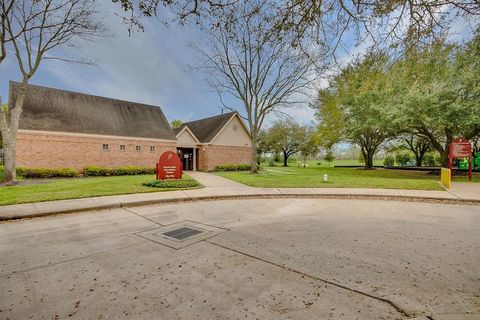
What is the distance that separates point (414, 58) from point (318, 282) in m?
4.78

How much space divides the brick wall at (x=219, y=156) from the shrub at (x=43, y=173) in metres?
12.5

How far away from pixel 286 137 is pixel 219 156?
1993cm

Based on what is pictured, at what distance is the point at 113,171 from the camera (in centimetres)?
1917

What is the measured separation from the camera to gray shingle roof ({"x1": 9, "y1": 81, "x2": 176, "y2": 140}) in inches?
723

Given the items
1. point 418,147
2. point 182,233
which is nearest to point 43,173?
point 182,233

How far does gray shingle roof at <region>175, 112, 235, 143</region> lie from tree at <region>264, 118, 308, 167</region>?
1571cm

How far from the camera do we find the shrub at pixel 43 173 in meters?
15.7

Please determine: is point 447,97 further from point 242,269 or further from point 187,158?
point 187,158

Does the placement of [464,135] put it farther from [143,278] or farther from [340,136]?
[143,278]

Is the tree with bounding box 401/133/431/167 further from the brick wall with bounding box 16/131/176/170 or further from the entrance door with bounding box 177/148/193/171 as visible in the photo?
the brick wall with bounding box 16/131/176/170

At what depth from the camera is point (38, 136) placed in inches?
690

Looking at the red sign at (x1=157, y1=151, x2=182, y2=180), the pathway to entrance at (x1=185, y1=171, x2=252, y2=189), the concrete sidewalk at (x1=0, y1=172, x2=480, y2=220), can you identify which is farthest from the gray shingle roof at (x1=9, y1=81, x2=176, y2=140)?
the concrete sidewalk at (x1=0, y1=172, x2=480, y2=220)

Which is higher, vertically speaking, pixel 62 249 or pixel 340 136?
pixel 340 136

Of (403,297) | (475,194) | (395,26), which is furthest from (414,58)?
(475,194)
